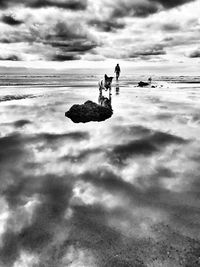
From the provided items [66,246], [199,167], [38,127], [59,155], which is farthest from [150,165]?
[38,127]

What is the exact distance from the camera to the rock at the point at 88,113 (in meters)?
11.9

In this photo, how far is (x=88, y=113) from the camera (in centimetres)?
1195

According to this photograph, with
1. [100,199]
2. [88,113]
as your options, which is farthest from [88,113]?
[100,199]

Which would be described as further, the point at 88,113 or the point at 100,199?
the point at 88,113

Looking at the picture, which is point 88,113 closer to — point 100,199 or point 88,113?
point 88,113

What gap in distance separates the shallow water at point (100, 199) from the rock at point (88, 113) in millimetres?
2402

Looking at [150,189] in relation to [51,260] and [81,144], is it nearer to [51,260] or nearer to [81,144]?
[51,260]

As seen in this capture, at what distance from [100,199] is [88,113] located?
288 inches

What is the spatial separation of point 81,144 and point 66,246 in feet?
15.5

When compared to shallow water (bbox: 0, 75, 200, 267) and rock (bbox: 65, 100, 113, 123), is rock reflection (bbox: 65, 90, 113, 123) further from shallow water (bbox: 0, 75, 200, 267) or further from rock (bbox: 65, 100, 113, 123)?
shallow water (bbox: 0, 75, 200, 267)

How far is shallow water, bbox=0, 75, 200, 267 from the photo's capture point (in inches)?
141

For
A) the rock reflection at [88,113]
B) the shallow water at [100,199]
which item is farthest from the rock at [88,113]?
the shallow water at [100,199]

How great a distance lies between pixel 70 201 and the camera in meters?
4.85

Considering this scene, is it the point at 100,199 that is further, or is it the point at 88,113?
the point at 88,113
